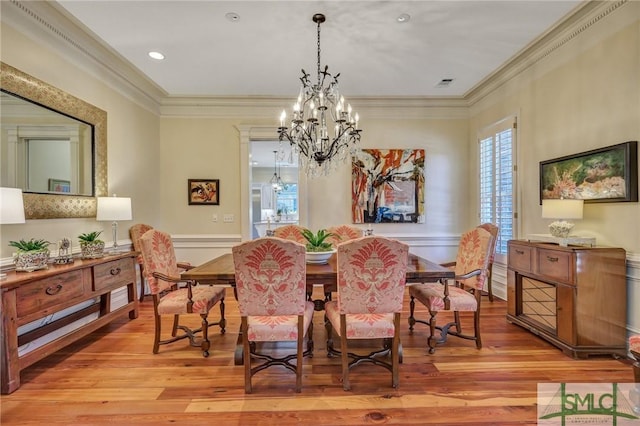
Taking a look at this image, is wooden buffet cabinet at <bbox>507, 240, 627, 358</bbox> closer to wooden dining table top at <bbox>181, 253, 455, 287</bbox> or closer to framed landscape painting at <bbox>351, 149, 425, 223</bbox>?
wooden dining table top at <bbox>181, 253, 455, 287</bbox>

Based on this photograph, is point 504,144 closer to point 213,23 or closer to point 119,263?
point 213,23

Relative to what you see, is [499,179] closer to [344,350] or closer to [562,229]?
[562,229]

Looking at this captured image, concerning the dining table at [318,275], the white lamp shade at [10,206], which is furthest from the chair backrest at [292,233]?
the white lamp shade at [10,206]

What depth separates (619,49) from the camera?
8.52ft

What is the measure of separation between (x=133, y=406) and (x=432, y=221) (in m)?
4.48

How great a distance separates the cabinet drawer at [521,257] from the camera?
9.90 ft

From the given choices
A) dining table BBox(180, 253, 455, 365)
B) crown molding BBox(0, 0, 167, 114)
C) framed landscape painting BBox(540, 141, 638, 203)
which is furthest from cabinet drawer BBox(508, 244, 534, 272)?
crown molding BBox(0, 0, 167, 114)

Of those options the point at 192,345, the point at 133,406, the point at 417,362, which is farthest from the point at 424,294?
the point at 133,406

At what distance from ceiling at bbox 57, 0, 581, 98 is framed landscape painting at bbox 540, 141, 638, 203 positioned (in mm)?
1338

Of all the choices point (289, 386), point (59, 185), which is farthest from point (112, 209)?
point (289, 386)

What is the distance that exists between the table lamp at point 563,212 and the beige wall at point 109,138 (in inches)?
A: 183

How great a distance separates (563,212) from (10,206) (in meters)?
4.32

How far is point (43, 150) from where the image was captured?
2.77m

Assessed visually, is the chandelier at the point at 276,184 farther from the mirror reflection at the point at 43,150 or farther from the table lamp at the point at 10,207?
the table lamp at the point at 10,207
